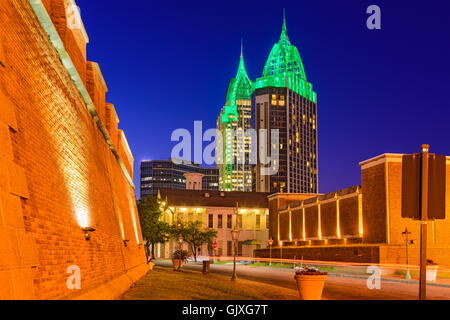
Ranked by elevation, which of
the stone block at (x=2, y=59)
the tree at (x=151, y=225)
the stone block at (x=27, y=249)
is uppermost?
the stone block at (x=2, y=59)

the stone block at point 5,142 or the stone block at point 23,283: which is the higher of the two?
the stone block at point 5,142

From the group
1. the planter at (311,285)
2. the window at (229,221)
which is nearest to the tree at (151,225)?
the planter at (311,285)

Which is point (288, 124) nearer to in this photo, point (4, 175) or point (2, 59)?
point (2, 59)

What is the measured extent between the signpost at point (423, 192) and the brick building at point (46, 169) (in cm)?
533

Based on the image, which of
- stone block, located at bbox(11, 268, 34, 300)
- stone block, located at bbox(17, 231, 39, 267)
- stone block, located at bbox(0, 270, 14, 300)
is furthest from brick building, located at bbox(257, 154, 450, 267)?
stone block, located at bbox(0, 270, 14, 300)

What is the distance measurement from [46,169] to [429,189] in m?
6.33

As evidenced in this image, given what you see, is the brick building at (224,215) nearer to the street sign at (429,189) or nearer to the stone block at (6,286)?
the street sign at (429,189)

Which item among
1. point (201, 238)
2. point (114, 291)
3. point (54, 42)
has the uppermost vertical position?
point (54, 42)

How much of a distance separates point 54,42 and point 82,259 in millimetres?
5296

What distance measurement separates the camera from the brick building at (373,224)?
127 feet
